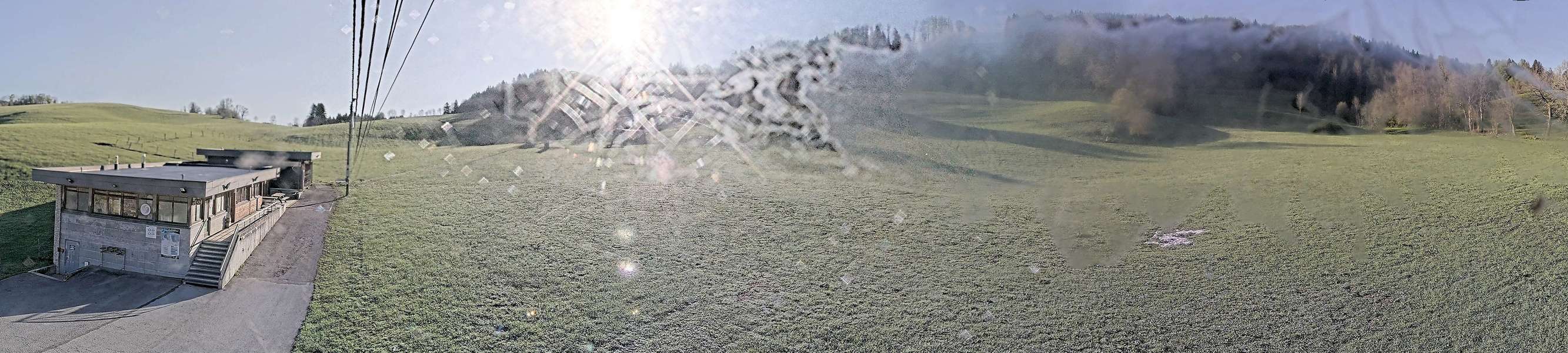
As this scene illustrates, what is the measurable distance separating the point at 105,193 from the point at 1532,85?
22699mm

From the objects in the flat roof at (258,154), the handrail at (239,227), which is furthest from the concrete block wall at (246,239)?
the flat roof at (258,154)

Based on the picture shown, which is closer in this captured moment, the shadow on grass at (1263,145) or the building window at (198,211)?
the building window at (198,211)

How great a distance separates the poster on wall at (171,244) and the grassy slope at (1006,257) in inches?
71.4

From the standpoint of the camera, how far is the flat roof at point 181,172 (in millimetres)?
9938

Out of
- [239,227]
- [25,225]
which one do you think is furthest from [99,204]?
[25,225]

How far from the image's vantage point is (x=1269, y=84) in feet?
33.2

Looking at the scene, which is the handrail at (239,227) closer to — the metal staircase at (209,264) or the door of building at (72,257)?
the metal staircase at (209,264)

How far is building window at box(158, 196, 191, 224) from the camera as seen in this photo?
970 centimetres

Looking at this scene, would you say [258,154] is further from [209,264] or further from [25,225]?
[209,264]

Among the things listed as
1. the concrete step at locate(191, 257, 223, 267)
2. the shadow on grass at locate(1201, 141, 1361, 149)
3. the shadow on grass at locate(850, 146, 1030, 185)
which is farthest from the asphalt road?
the shadow on grass at locate(1201, 141, 1361, 149)

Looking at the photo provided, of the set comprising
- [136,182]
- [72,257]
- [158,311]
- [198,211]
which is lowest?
[158,311]

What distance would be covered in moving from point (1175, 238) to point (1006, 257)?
2.82m

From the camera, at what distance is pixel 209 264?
9586mm

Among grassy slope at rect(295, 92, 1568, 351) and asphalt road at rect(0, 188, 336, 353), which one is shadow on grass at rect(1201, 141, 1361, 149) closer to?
grassy slope at rect(295, 92, 1568, 351)
